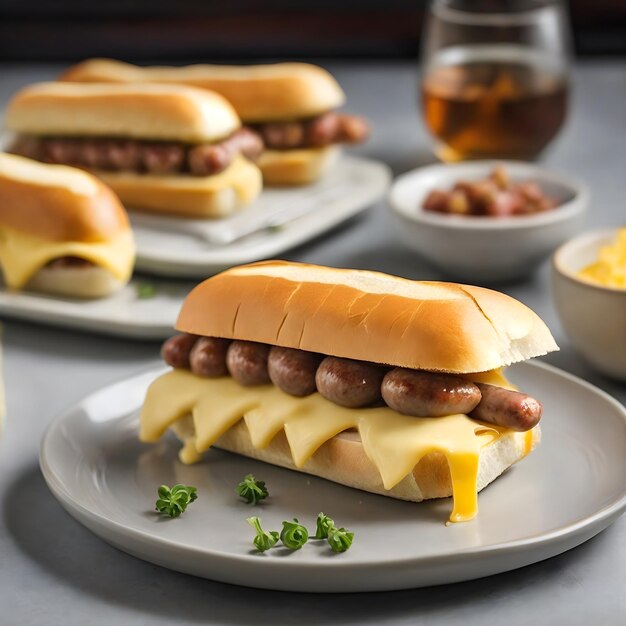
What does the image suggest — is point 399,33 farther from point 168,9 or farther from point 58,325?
point 58,325

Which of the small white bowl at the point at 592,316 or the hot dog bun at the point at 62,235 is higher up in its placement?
the small white bowl at the point at 592,316

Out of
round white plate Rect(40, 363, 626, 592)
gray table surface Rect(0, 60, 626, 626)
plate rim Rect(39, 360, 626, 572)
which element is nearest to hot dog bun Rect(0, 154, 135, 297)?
gray table surface Rect(0, 60, 626, 626)

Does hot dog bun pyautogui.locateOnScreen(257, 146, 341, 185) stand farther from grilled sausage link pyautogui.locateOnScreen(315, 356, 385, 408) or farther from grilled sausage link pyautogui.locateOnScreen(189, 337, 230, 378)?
grilled sausage link pyautogui.locateOnScreen(315, 356, 385, 408)

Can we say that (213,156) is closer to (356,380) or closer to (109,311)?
(109,311)

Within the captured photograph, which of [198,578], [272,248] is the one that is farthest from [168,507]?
[272,248]

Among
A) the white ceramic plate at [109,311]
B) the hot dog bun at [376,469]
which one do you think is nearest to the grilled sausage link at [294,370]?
the hot dog bun at [376,469]

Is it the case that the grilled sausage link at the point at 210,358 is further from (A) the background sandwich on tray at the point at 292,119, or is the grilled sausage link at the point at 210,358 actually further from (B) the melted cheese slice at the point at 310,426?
(A) the background sandwich on tray at the point at 292,119
